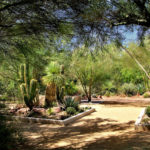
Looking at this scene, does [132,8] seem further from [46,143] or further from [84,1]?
[46,143]

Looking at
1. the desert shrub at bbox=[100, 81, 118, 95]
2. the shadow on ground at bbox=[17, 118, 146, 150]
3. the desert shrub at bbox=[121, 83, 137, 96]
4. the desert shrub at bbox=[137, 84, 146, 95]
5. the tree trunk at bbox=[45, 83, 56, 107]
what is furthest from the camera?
the desert shrub at bbox=[100, 81, 118, 95]

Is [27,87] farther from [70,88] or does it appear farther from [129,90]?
[129,90]

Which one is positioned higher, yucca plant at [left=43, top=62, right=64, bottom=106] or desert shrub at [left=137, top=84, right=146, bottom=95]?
yucca plant at [left=43, top=62, right=64, bottom=106]

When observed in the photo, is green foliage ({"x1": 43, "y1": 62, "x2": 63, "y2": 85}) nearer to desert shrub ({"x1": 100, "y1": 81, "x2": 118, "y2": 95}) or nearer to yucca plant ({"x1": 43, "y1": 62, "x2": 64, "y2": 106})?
yucca plant ({"x1": 43, "y1": 62, "x2": 64, "y2": 106})

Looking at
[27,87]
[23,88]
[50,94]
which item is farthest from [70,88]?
[23,88]

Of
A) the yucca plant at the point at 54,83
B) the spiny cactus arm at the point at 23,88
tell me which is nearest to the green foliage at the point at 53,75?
the yucca plant at the point at 54,83

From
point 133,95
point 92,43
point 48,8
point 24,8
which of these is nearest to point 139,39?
point 92,43

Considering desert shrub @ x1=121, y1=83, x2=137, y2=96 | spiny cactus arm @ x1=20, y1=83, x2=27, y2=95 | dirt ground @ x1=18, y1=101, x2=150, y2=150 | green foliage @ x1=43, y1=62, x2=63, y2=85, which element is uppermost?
green foliage @ x1=43, y1=62, x2=63, y2=85

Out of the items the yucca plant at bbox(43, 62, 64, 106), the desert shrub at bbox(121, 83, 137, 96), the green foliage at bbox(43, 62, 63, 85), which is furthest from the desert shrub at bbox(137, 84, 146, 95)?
the green foliage at bbox(43, 62, 63, 85)

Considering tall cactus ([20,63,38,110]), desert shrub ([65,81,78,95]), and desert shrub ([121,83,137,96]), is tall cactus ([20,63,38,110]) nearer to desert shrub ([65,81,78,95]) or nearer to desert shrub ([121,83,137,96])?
desert shrub ([65,81,78,95])

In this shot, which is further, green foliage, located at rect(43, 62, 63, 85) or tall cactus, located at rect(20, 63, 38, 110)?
green foliage, located at rect(43, 62, 63, 85)

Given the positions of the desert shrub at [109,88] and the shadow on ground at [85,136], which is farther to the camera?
the desert shrub at [109,88]

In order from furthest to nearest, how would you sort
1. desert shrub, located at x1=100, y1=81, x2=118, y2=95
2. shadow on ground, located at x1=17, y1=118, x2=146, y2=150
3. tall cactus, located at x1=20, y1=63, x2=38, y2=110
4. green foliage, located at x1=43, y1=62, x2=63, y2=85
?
desert shrub, located at x1=100, y1=81, x2=118, y2=95 → green foliage, located at x1=43, y1=62, x2=63, y2=85 → tall cactus, located at x1=20, y1=63, x2=38, y2=110 → shadow on ground, located at x1=17, y1=118, x2=146, y2=150

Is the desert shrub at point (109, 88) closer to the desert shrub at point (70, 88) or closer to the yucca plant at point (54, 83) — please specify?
the desert shrub at point (70, 88)
